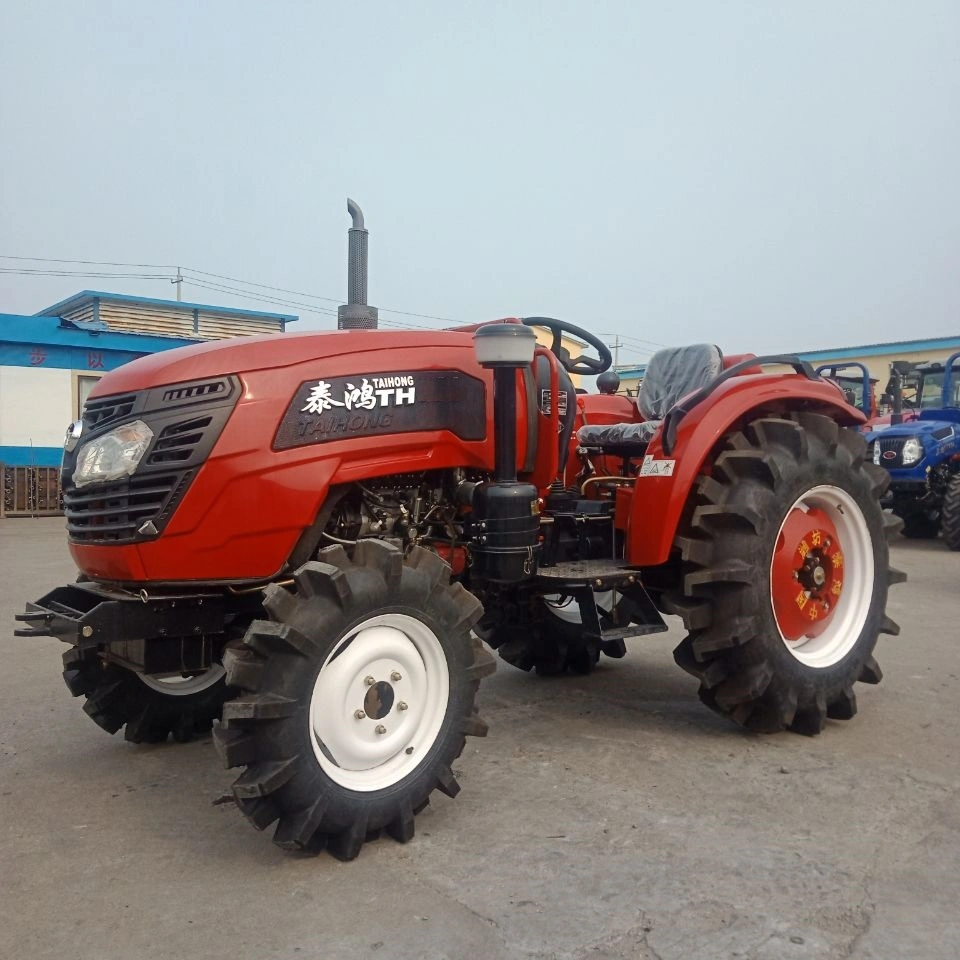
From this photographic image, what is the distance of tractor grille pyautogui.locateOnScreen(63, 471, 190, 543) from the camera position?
10.1 feet

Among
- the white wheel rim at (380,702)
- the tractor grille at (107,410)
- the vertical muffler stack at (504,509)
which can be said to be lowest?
the white wheel rim at (380,702)

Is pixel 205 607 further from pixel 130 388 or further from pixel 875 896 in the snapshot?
pixel 875 896

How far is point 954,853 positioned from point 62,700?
402cm

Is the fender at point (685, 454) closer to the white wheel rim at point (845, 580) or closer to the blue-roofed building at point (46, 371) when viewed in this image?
the white wheel rim at point (845, 580)

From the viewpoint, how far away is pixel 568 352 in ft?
14.4

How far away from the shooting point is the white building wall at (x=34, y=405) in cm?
1953

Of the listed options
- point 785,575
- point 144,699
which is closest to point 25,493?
point 144,699

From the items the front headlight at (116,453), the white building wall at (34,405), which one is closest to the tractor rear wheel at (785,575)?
the front headlight at (116,453)

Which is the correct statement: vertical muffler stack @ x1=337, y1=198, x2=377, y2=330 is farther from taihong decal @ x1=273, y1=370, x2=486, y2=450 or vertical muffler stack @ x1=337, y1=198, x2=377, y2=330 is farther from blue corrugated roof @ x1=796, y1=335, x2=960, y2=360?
blue corrugated roof @ x1=796, y1=335, x2=960, y2=360

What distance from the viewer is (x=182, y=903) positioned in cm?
266

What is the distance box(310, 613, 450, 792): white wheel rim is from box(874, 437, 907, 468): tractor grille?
990cm

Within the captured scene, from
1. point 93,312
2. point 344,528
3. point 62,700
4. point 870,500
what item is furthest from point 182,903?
point 93,312

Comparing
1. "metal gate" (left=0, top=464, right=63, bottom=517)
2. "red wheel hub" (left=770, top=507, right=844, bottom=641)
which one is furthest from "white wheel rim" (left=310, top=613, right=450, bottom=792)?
"metal gate" (left=0, top=464, right=63, bottom=517)

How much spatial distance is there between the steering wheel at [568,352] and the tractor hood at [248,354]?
84cm
